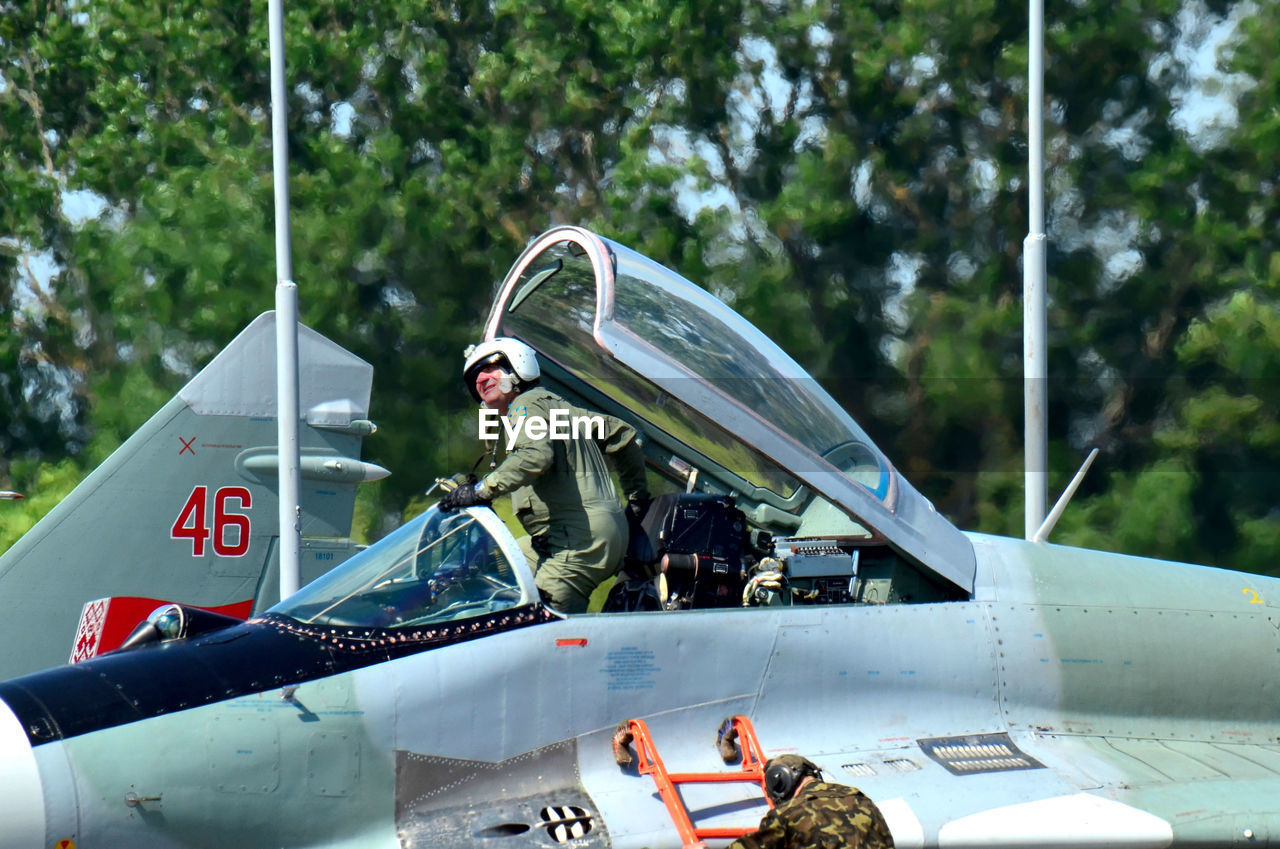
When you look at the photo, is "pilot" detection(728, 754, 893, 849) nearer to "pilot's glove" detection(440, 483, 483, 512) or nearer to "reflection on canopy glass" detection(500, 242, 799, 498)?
"pilot's glove" detection(440, 483, 483, 512)

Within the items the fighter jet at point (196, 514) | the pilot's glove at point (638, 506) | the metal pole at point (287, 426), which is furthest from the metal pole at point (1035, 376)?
the metal pole at point (287, 426)

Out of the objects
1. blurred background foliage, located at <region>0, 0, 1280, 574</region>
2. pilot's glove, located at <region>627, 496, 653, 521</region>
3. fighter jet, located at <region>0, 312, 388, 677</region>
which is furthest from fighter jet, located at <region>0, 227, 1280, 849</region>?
blurred background foliage, located at <region>0, 0, 1280, 574</region>

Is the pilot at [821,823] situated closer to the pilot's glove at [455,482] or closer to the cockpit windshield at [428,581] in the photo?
the cockpit windshield at [428,581]

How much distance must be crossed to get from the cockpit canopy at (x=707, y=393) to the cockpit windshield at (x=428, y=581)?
0.83 metres

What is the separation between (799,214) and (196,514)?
11230 millimetres

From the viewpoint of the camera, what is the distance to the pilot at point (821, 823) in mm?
4113

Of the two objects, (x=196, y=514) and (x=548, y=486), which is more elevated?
(x=548, y=486)

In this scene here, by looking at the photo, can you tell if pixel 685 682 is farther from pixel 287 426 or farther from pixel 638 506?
pixel 287 426

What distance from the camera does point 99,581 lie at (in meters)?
8.47

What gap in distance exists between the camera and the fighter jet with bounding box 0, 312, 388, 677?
833cm

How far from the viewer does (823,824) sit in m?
4.12

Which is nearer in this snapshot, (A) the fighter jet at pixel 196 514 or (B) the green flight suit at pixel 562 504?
(B) the green flight suit at pixel 562 504

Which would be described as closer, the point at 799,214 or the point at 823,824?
the point at 823,824

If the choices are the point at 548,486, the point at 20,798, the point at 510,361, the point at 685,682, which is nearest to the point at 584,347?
the point at 510,361
